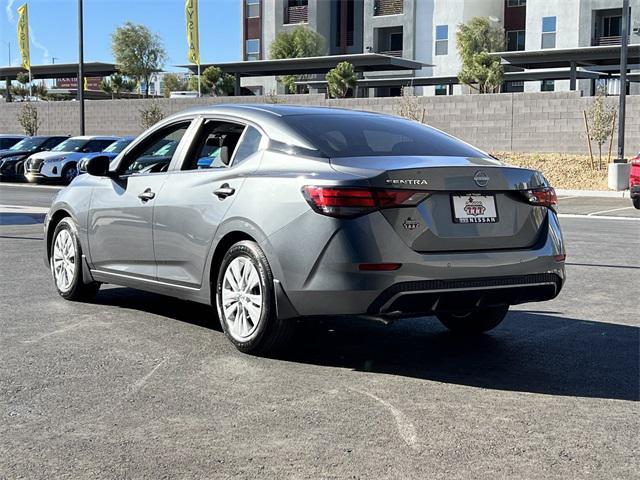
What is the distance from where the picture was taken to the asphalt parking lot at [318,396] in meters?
3.89

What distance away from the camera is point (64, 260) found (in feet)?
25.7

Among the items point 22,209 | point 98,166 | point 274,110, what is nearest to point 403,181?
point 274,110

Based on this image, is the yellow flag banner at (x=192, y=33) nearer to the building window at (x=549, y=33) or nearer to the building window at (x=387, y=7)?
the building window at (x=387, y=7)

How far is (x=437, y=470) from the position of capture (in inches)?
149

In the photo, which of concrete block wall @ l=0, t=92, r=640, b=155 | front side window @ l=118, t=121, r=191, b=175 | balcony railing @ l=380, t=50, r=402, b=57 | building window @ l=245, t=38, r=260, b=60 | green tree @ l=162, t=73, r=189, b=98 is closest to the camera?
front side window @ l=118, t=121, r=191, b=175

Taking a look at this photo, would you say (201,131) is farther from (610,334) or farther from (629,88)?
(629,88)

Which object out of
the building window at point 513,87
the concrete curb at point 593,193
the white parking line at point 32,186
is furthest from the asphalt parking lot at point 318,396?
the building window at point 513,87

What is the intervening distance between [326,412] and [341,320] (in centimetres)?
250

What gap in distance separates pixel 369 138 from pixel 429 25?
176ft

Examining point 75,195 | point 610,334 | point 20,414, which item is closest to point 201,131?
point 75,195

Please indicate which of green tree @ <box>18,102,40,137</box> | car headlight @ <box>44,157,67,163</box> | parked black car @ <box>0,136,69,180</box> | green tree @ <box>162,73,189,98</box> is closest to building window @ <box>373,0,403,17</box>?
green tree @ <box>18,102,40,137</box>

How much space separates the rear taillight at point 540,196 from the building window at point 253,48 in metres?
63.0

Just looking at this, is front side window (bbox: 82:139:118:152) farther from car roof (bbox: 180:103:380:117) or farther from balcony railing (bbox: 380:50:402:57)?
balcony railing (bbox: 380:50:402:57)

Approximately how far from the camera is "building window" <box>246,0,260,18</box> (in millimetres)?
67125
